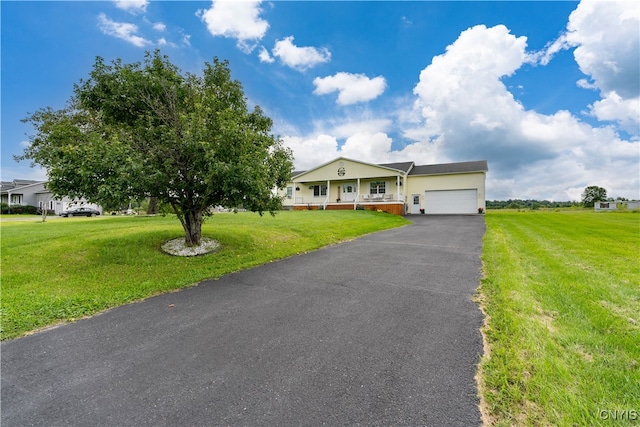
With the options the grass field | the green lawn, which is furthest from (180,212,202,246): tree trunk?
the grass field

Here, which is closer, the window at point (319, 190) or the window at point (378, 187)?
the window at point (378, 187)

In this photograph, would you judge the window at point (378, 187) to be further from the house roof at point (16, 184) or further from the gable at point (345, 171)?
the house roof at point (16, 184)

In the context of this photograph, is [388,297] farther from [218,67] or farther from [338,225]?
[338,225]

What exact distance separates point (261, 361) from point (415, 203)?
29.0 m

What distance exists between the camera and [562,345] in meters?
3.15

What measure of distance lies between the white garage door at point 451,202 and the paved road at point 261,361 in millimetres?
24504

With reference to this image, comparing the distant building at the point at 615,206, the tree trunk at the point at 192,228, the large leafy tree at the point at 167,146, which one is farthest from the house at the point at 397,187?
the distant building at the point at 615,206

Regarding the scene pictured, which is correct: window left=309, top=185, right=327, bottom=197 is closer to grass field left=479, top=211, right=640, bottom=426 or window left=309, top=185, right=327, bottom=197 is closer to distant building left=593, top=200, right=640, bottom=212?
grass field left=479, top=211, right=640, bottom=426

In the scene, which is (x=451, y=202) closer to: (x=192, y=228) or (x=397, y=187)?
(x=397, y=187)

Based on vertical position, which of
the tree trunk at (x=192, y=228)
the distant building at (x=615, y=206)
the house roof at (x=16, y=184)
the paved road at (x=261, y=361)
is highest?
the house roof at (x=16, y=184)

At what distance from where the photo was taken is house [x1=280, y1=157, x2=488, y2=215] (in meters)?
27.6

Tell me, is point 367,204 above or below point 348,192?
below

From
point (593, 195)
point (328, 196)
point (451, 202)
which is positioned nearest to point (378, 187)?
point (328, 196)

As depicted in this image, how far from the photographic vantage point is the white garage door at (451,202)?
2728 centimetres
